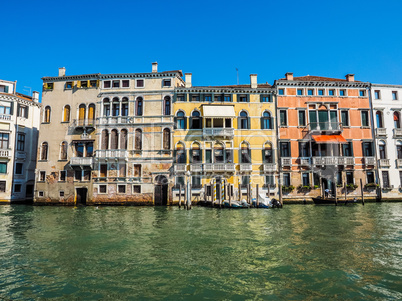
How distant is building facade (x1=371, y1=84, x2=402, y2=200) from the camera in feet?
76.8

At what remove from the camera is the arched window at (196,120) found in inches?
921

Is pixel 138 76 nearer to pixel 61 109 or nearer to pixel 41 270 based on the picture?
pixel 61 109

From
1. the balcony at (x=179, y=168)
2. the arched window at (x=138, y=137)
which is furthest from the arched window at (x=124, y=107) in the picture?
the balcony at (x=179, y=168)

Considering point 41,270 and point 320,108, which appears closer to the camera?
point 41,270

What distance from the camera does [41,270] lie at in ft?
22.2

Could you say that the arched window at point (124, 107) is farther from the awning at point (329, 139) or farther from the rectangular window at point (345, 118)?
the rectangular window at point (345, 118)

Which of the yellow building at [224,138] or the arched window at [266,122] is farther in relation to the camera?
the arched window at [266,122]

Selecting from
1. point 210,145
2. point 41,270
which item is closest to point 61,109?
point 210,145

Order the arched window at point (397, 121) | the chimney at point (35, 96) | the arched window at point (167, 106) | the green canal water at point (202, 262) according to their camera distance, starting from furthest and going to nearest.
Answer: the chimney at point (35, 96), the arched window at point (397, 121), the arched window at point (167, 106), the green canal water at point (202, 262)

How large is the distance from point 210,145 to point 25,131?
16.7 meters

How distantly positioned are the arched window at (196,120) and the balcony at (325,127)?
350 inches

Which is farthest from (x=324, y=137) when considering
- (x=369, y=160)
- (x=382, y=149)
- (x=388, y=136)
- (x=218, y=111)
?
(x=218, y=111)

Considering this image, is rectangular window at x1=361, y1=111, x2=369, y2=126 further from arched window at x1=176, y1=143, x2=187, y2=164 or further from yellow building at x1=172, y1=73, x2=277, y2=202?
arched window at x1=176, y1=143, x2=187, y2=164

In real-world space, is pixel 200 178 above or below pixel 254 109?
below
